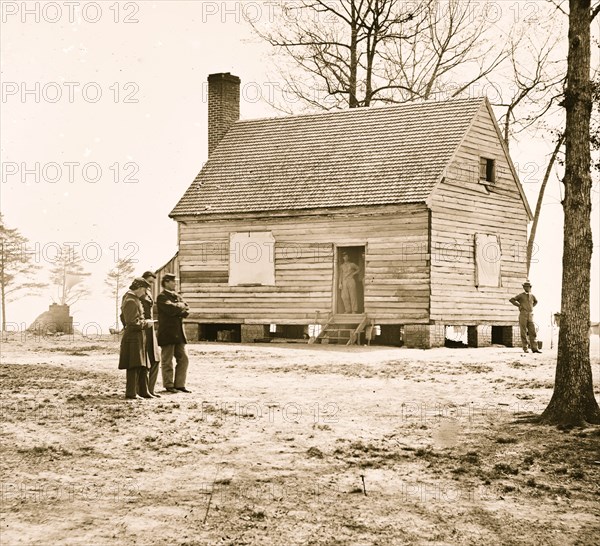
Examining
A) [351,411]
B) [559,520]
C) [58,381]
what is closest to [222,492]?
[559,520]

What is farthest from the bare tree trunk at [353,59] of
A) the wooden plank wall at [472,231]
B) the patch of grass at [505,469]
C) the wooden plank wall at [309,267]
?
the patch of grass at [505,469]

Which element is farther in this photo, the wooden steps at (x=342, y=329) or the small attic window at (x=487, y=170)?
the small attic window at (x=487, y=170)

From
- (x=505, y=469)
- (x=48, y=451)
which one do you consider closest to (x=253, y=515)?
(x=505, y=469)

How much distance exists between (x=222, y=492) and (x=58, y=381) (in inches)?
330

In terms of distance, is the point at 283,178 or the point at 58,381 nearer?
the point at 58,381

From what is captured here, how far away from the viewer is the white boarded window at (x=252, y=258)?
27.9 m

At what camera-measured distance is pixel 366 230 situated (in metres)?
26.5

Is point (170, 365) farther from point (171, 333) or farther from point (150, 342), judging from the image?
point (150, 342)

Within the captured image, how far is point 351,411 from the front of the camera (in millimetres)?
12344

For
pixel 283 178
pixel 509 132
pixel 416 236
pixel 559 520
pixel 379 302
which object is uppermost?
pixel 509 132

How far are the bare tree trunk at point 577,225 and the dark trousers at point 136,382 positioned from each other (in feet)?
19.0

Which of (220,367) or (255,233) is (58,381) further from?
(255,233)

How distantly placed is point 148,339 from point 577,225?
6434 millimetres

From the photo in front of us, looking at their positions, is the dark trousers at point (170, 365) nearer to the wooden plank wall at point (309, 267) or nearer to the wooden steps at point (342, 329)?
the wooden steps at point (342, 329)
